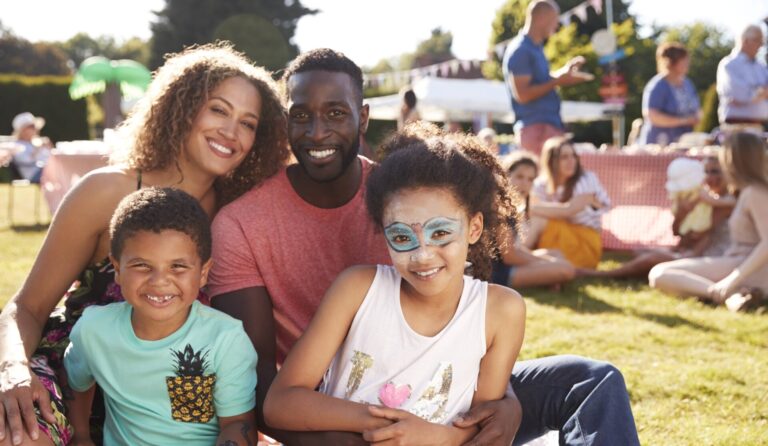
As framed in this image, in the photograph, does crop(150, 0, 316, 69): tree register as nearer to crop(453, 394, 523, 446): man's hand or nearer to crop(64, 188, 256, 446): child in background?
crop(64, 188, 256, 446): child in background

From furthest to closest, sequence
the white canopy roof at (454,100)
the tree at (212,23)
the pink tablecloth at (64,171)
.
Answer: the tree at (212,23) < the white canopy roof at (454,100) < the pink tablecloth at (64,171)

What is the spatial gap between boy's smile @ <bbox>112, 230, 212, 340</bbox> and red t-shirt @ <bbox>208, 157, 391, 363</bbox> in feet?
0.89

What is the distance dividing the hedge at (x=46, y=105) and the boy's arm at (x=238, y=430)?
2264 centimetres

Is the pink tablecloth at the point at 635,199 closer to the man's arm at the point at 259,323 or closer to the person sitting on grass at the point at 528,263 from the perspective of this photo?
the person sitting on grass at the point at 528,263

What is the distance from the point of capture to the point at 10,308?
2.44 metres

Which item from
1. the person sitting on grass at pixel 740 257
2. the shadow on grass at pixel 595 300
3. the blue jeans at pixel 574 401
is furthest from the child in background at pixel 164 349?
the person sitting on grass at pixel 740 257

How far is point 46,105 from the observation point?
→ 22.7 m

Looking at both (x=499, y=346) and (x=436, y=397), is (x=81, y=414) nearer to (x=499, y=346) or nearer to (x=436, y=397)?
(x=436, y=397)

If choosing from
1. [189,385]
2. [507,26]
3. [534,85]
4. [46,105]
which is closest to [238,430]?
[189,385]

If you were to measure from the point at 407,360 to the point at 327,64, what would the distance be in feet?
3.52

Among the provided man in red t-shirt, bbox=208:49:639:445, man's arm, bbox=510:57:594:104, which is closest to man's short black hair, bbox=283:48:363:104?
man in red t-shirt, bbox=208:49:639:445

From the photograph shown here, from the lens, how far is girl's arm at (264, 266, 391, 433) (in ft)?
6.65

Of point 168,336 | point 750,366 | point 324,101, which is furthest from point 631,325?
point 168,336

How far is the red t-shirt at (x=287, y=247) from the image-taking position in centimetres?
252
